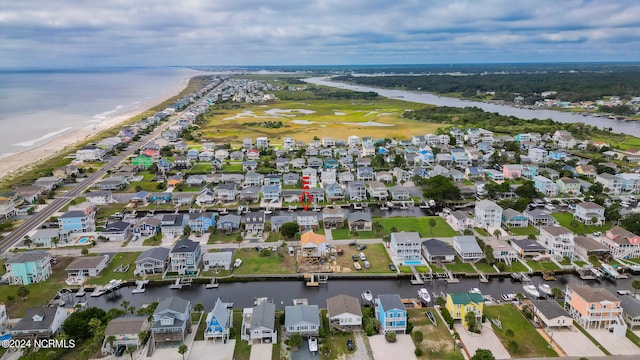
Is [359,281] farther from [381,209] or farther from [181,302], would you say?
[381,209]

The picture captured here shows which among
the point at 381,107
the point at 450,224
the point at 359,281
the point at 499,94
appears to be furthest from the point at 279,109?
the point at 359,281

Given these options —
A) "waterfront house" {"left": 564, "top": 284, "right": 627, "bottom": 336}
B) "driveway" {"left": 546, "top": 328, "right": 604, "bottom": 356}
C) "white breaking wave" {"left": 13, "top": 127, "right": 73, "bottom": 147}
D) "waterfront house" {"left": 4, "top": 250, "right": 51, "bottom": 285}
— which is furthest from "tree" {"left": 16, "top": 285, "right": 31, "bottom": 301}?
"white breaking wave" {"left": 13, "top": 127, "right": 73, "bottom": 147}

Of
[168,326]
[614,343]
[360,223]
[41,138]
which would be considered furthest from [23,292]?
[41,138]

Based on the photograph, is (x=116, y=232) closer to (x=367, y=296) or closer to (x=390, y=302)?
(x=367, y=296)

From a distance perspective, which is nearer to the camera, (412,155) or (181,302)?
(181,302)

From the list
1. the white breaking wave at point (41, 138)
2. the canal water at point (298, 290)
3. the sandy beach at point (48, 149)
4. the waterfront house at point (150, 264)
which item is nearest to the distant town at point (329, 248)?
the waterfront house at point (150, 264)

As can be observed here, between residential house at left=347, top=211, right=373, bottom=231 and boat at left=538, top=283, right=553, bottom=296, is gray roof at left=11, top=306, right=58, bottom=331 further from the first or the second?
boat at left=538, top=283, right=553, bottom=296
